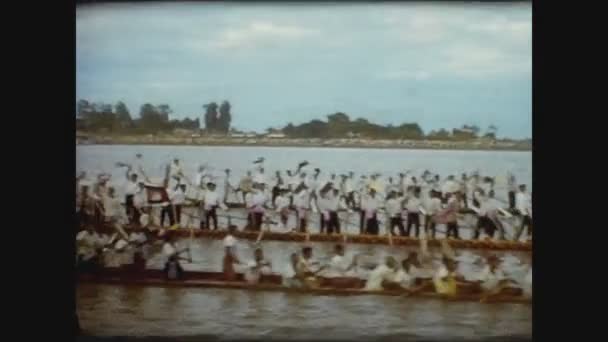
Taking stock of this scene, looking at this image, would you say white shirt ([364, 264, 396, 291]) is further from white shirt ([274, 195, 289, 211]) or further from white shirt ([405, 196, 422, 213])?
white shirt ([274, 195, 289, 211])

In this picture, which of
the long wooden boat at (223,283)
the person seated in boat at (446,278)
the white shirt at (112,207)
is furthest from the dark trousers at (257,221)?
the person seated in boat at (446,278)

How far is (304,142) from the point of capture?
5.63 meters

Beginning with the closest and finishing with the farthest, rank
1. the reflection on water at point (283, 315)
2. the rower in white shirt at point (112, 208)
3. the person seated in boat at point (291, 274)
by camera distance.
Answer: the reflection on water at point (283, 315) < the person seated in boat at point (291, 274) < the rower in white shirt at point (112, 208)

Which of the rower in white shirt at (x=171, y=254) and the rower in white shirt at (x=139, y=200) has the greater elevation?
the rower in white shirt at (x=139, y=200)

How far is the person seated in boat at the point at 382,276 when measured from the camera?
5.54 m

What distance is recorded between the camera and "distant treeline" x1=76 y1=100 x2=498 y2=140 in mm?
5598

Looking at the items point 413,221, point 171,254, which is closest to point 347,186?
point 413,221

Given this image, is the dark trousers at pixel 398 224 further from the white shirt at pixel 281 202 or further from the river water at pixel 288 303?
the white shirt at pixel 281 202

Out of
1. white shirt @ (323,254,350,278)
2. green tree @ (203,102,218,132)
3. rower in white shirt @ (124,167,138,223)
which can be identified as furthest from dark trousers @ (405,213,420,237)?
rower in white shirt @ (124,167,138,223)

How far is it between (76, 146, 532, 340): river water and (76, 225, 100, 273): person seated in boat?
0.52 ft

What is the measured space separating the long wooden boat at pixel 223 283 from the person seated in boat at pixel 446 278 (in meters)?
0.05

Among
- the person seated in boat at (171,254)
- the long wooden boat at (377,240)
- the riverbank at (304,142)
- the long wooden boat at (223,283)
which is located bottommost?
the long wooden boat at (223,283)

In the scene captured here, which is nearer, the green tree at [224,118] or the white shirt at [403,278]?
the white shirt at [403,278]
